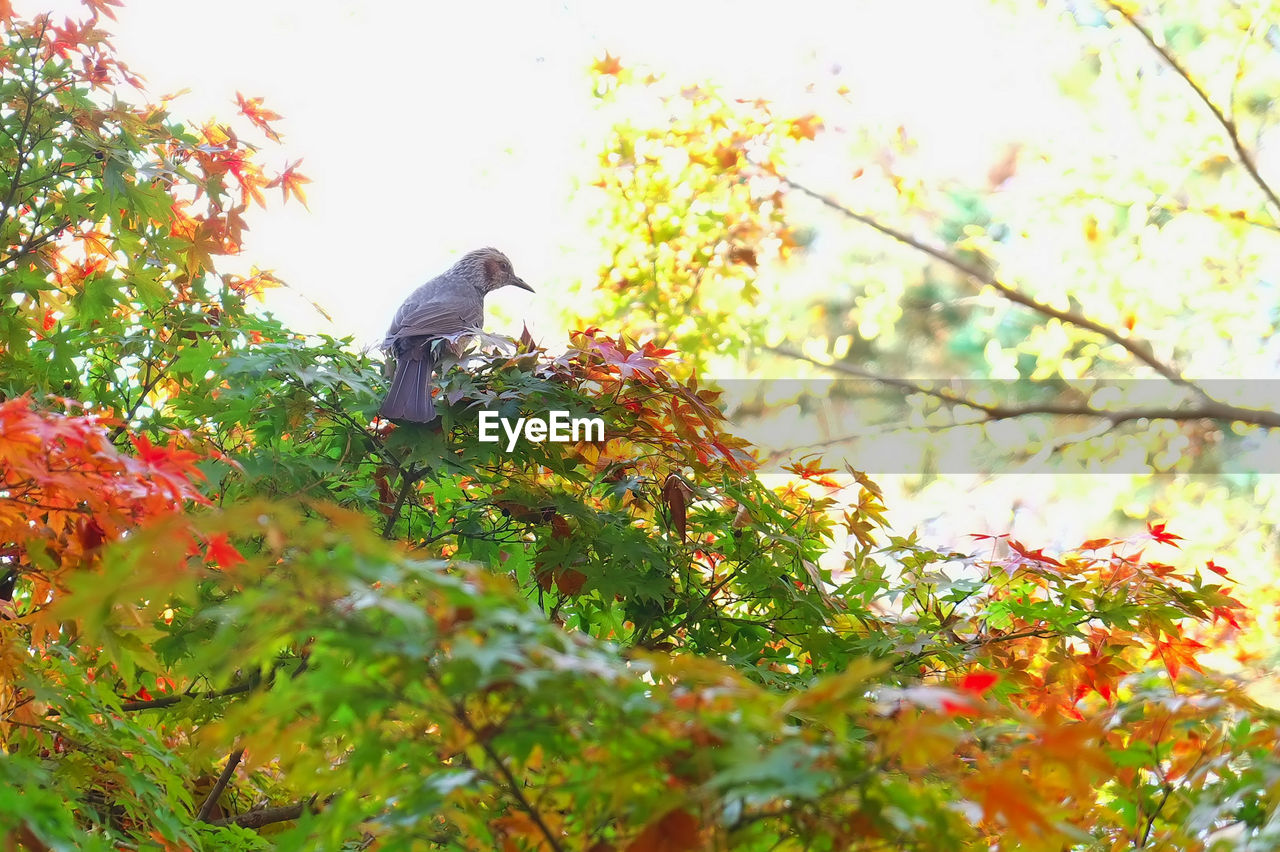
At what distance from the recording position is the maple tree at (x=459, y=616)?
3.00 ft

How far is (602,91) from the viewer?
5391mm

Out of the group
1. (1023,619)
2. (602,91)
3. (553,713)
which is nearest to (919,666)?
(1023,619)

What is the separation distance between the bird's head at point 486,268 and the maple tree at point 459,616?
A: 0.62 meters

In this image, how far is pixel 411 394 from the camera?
2102 millimetres

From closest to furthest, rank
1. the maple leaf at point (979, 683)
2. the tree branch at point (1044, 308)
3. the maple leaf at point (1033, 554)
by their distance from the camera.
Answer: the maple leaf at point (979, 683)
the maple leaf at point (1033, 554)
the tree branch at point (1044, 308)

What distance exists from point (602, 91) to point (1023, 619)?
4.06m

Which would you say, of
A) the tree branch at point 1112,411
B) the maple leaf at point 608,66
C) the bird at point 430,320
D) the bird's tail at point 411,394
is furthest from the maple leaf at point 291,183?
the tree branch at point 1112,411

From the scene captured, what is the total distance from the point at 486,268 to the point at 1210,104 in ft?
13.8

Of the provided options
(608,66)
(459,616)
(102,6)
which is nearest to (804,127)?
(608,66)

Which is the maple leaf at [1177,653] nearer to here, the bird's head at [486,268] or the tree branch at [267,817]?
the tree branch at [267,817]

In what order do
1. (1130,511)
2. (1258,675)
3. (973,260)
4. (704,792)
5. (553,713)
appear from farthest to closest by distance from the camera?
(973,260) < (1130,511) < (1258,675) < (553,713) < (704,792)

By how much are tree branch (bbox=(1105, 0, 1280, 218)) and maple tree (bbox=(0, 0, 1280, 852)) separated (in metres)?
3.99

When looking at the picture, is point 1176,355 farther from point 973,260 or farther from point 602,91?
point 602,91

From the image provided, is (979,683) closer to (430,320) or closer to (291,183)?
(430,320)
